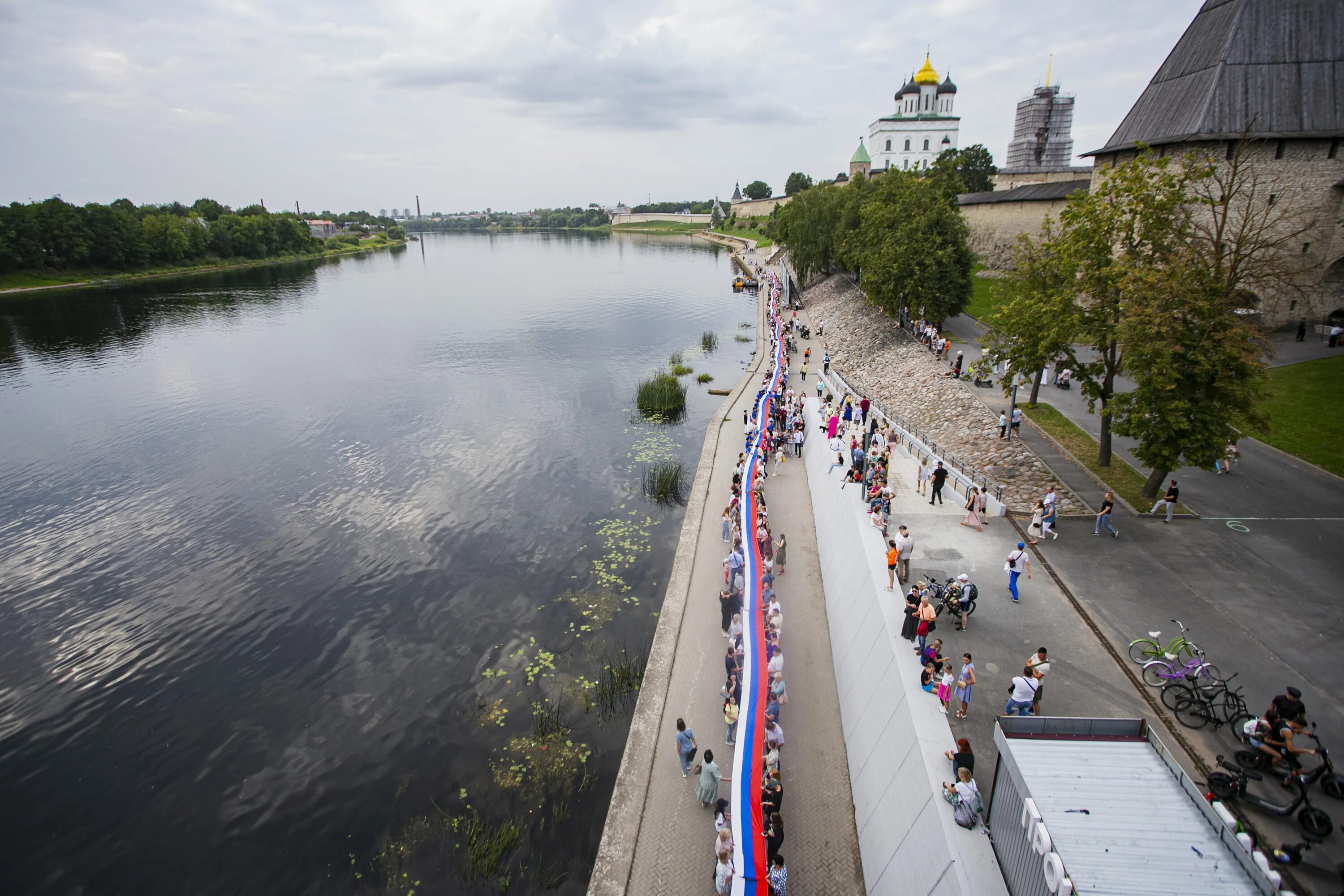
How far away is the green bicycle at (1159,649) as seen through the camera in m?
11.4

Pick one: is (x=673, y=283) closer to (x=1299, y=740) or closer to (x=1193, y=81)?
(x=1193, y=81)

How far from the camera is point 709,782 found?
10750mm

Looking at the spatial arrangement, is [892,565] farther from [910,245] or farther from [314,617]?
[910,245]

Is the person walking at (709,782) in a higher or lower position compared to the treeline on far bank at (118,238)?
lower

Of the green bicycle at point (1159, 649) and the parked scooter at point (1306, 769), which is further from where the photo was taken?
the green bicycle at point (1159, 649)

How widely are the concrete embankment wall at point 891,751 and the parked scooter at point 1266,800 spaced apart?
11.5ft

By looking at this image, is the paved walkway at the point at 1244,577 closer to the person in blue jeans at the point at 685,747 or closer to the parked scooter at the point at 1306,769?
the parked scooter at the point at 1306,769

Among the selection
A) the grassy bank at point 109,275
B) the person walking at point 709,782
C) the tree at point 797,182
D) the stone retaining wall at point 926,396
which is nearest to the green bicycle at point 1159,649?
the stone retaining wall at point 926,396

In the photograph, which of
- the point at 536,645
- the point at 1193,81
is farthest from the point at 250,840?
the point at 1193,81

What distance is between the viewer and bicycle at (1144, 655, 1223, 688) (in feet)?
35.7

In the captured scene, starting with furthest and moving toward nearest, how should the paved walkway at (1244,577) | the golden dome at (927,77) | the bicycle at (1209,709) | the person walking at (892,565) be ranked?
1. the golden dome at (927,77)
2. the person walking at (892,565)
3. the paved walkway at (1244,577)
4. the bicycle at (1209,709)

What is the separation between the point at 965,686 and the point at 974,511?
751cm

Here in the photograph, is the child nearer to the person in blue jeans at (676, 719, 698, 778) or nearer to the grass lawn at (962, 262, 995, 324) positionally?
the person in blue jeans at (676, 719, 698, 778)

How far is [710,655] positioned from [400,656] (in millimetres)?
8721
